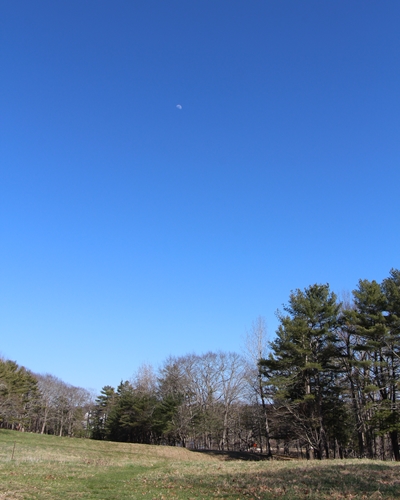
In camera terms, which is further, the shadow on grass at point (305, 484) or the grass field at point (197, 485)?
the grass field at point (197, 485)

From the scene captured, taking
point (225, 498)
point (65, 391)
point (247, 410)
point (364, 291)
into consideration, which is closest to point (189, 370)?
point (247, 410)

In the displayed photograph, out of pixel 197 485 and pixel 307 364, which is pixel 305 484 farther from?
pixel 307 364

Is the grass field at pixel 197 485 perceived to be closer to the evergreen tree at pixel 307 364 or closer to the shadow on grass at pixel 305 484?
the shadow on grass at pixel 305 484

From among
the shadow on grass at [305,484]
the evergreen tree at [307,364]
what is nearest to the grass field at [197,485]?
the shadow on grass at [305,484]

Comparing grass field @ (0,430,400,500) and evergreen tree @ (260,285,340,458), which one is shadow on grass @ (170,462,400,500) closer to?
grass field @ (0,430,400,500)

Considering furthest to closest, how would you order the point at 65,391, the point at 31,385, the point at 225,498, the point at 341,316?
the point at 65,391 → the point at 31,385 → the point at 341,316 → the point at 225,498

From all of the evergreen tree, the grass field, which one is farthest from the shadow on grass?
the evergreen tree

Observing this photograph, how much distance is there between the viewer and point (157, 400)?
196ft

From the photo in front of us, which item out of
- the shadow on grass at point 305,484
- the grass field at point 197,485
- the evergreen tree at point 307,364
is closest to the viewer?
the shadow on grass at point 305,484

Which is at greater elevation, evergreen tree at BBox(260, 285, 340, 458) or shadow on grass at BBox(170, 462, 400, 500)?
evergreen tree at BBox(260, 285, 340, 458)

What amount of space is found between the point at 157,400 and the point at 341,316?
113 feet

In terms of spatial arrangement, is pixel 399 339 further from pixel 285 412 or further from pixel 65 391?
pixel 65 391

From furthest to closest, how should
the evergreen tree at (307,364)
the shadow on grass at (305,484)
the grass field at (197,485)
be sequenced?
the evergreen tree at (307,364), the grass field at (197,485), the shadow on grass at (305,484)

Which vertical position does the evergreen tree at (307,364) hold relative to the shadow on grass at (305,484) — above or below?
above
